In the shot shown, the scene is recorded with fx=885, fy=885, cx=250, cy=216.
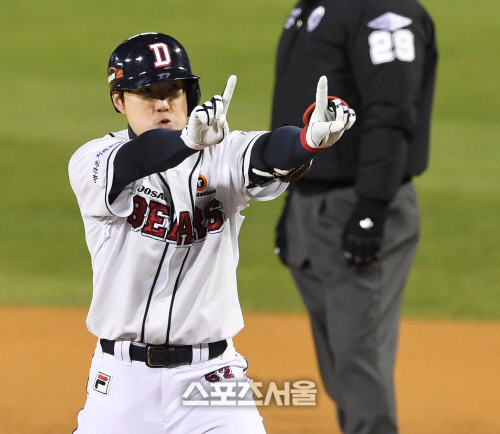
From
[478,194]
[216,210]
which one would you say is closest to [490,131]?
[478,194]

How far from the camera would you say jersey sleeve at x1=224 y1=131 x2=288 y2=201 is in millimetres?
A: 2943

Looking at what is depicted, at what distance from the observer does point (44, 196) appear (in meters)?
9.44

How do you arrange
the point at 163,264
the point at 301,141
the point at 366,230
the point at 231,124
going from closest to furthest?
1. the point at 301,141
2. the point at 163,264
3. the point at 366,230
4. the point at 231,124

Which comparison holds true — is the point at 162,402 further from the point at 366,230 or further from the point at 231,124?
the point at 231,124

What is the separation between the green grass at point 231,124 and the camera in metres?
7.70

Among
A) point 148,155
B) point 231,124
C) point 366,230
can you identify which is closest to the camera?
point 148,155

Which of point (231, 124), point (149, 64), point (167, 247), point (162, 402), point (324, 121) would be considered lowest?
point (231, 124)

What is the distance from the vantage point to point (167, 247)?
2.94 metres

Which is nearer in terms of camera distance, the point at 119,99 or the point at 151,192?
the point at 151,192

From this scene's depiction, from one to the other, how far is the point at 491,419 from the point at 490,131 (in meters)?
7.29

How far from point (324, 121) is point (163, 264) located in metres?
0.80

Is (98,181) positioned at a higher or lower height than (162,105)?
lower

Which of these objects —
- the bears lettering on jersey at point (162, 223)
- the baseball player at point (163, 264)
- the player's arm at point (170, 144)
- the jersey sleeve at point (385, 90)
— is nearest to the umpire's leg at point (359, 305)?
the jersey sleeve at point (385, 90)

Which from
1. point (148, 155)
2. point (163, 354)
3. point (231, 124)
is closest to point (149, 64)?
point (148, 155)
